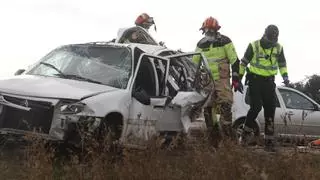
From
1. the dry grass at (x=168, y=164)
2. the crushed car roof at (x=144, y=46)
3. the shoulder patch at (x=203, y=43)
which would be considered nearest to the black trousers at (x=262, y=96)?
the shoulder patch at (x=203, y=43)

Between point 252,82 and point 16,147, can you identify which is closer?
point 16,147

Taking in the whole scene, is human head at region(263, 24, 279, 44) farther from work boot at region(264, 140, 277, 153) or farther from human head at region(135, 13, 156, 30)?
human head at region(135, 13, 156, 30)

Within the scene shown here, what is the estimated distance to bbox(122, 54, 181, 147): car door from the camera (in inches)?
296

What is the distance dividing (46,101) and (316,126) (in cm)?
787

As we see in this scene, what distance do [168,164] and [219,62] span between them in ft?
14.2

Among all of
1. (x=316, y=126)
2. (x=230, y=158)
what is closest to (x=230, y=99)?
(x=230, y=158)

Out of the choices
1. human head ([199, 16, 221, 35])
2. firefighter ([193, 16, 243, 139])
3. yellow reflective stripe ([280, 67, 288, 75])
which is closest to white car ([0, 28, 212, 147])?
firefighter ([193, 16, 243, 139])

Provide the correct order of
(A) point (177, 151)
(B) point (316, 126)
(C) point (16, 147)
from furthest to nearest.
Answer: (B) point (316, 126), (C) point (16, 147), (A) point (177, 151)

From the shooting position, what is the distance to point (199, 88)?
352 inches

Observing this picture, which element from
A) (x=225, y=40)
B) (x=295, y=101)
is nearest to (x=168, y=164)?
(x=225, y=40)

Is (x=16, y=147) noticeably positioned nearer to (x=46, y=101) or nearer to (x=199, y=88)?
(x=46, y=101)

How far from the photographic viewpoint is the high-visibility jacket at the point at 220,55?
9.13 meters

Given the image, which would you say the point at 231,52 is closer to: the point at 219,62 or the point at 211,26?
the point at 219,62

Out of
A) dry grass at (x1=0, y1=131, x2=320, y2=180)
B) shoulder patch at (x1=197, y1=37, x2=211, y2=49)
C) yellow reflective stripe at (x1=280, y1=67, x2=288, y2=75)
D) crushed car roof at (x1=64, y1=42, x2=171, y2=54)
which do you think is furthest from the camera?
shoulder patch at (x1=197, y1=37, x2=211, y2=49)
